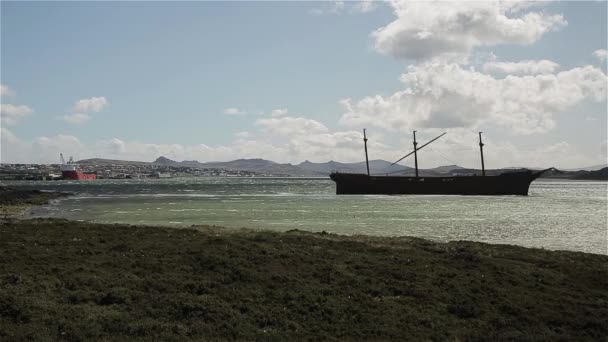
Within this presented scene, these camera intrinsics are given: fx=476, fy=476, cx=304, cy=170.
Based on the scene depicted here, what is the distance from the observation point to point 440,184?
101 metres

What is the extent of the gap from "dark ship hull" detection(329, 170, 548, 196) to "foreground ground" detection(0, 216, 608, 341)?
8183cm

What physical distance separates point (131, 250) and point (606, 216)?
51.1 m

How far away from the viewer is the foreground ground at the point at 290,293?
11609 mm

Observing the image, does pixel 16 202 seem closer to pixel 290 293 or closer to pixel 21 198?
pixel 21 198

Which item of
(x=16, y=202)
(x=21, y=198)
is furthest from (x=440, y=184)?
(x=21, y=198)

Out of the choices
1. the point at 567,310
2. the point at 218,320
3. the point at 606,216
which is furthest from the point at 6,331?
the point at 606,216

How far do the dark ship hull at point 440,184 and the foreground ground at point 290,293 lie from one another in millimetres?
81829

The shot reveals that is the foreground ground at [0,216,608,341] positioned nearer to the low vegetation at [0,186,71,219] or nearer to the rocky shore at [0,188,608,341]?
the rocky shore at [0,188,608,341]

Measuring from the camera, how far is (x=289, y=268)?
16906 mm

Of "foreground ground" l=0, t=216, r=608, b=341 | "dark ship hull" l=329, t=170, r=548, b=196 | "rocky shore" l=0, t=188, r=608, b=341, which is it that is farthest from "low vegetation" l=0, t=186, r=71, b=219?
"dark ship hull" l=329, t=170, r=548, b=196

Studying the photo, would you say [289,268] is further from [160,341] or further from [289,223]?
[289,223]

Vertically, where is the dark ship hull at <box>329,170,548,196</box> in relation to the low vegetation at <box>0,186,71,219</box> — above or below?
below

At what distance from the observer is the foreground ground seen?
38.1 ft

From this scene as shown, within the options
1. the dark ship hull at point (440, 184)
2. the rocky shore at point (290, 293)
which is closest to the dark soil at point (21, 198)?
the rocky shore at point (290, 293)
